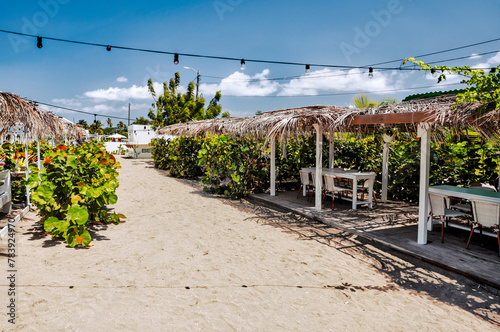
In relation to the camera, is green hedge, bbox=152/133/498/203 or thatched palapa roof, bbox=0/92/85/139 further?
green hedge, bbox=152/133/498/203

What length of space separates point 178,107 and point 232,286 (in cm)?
2874

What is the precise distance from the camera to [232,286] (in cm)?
369

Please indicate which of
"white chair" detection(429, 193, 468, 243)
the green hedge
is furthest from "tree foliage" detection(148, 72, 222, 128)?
"white chair" detection(429, 193, 468, 243)

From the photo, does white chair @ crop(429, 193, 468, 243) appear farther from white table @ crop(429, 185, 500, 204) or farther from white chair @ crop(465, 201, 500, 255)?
white chair @ crop(465, 201, 500, 255)

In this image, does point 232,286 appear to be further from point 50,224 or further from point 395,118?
point 395,118

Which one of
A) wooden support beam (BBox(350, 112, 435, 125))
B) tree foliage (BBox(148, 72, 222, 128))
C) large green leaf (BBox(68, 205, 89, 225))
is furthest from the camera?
tree foliage (BBox(148, 72, 222, 128))

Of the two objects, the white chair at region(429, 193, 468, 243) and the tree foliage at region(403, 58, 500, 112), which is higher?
the tree foliage at region(403, 58, 500, 112)

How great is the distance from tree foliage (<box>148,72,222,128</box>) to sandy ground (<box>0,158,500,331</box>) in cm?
2563

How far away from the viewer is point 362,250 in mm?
5051

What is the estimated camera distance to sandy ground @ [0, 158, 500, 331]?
2963 mm

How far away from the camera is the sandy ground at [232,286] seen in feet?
9.72

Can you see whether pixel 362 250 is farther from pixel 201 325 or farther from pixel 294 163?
pixel 294 163

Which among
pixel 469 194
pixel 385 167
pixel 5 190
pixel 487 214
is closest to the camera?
pixel 487 214

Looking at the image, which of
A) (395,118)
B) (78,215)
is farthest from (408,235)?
(78,215)
